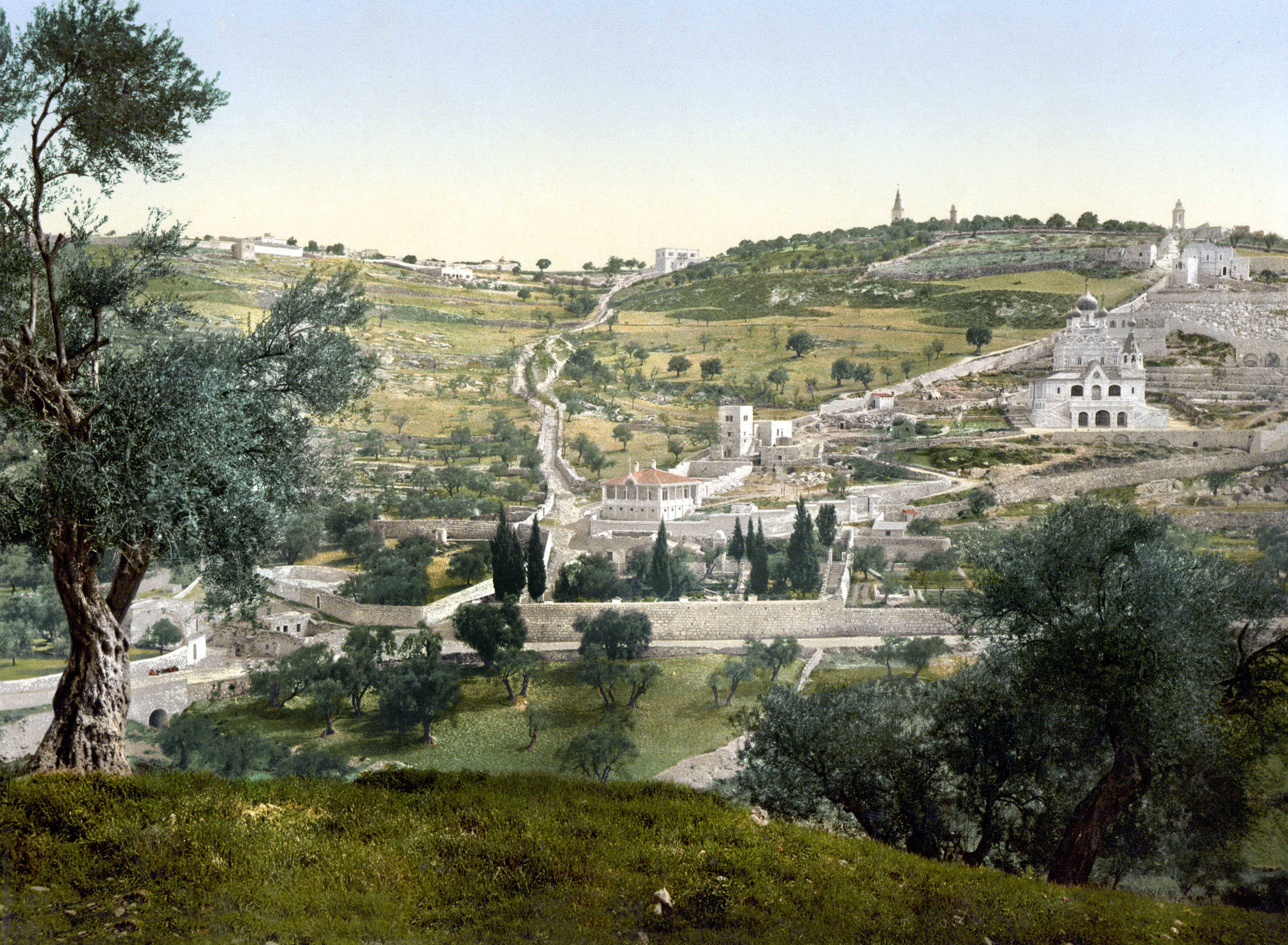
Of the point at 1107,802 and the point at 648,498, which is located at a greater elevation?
the point at 648,498

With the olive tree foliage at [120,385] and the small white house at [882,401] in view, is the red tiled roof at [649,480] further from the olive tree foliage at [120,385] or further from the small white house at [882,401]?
the olive tree foliage at [120,385]

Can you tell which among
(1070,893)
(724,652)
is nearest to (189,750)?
(724,652)

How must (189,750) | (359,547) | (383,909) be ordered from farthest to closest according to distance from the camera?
(359,547), (189,750), (383,909)

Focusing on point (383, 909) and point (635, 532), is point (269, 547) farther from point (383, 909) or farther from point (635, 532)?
point (635, 532)

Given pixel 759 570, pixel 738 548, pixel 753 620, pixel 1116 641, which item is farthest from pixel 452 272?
pixel 1116 641

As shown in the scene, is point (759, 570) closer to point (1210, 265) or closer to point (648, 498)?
point (648, 498)

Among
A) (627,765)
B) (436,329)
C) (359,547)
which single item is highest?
(436,329)
